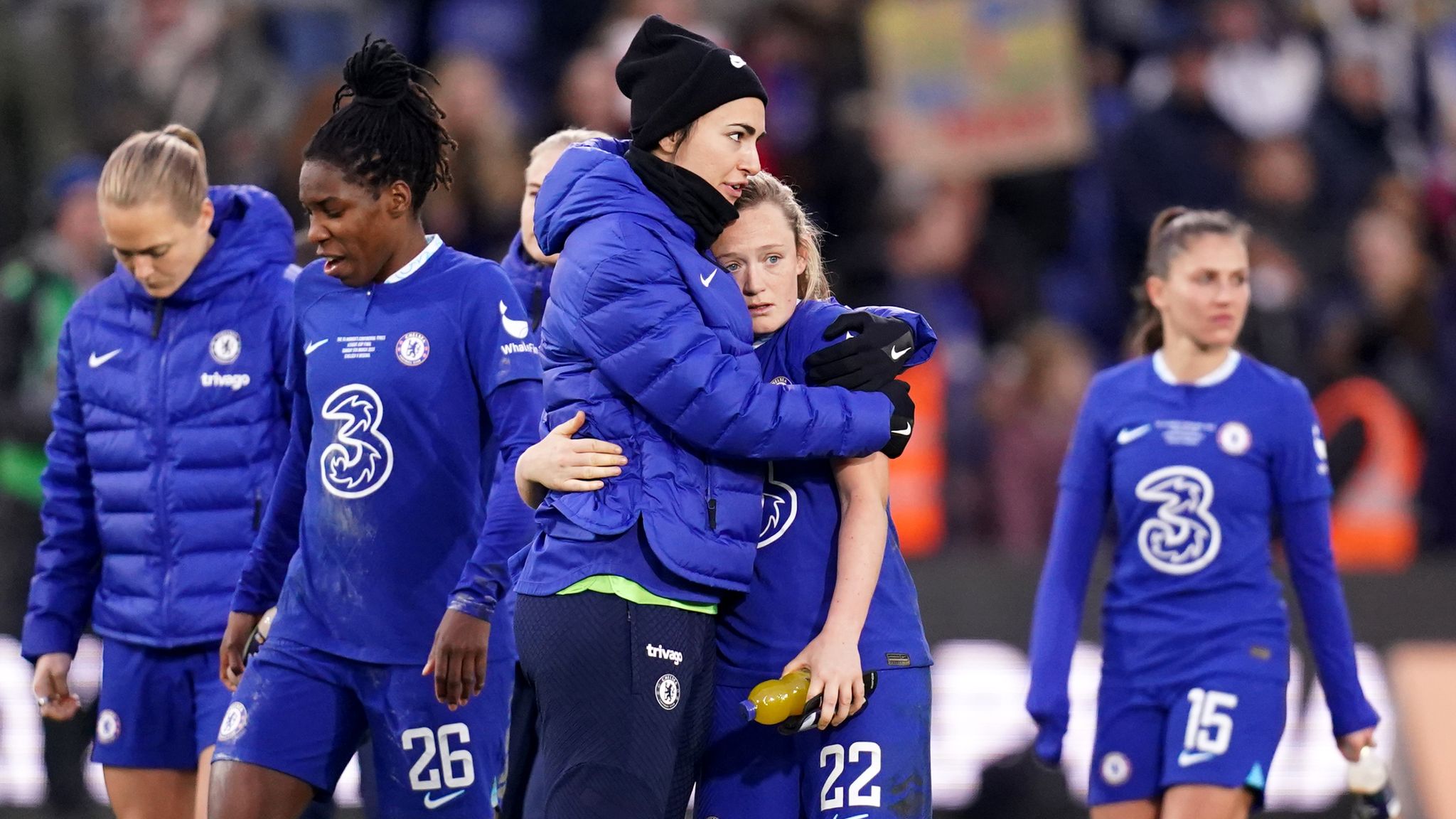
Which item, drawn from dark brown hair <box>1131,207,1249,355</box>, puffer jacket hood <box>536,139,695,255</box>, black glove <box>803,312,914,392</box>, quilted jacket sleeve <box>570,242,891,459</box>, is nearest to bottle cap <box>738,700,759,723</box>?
quilted jacket sleeve <box>570,242,891,459</box>

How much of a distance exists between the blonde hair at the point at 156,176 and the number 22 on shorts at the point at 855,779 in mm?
2430

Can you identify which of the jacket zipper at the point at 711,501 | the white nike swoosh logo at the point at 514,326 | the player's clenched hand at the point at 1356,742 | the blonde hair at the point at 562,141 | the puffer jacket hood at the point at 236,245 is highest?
the blonde hair at the point at 562,141

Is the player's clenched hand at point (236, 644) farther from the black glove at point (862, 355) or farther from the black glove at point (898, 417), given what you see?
the black glove at point (898, 417)

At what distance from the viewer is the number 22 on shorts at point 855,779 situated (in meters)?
4.30

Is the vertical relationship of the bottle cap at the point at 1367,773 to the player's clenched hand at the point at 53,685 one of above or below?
below

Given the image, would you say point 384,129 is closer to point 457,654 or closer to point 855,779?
point 457,654

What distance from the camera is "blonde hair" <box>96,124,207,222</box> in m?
5.30


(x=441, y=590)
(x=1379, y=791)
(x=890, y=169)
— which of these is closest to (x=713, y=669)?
(x=441, y=590)

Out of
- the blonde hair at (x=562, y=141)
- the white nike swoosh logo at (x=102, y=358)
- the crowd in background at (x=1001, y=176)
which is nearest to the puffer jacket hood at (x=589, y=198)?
the blonde hair at (x=562, y=141)

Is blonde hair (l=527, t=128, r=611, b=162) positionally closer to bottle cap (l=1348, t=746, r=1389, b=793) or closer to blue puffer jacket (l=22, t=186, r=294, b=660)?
blue puffer jacket (l=22, t=186, r=294, b=660)

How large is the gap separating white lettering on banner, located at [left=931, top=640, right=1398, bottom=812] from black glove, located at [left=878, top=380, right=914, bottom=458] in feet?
13.6

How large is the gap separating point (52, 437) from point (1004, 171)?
22.8 feet

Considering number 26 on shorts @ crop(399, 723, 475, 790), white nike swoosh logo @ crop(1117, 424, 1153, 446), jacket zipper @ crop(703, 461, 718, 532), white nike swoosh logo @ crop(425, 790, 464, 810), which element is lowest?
white nike swoosh logo @ crop(425, 790, 464, 810)

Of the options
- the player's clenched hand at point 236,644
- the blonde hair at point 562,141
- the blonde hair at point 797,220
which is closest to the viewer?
the blonde hair at point 797,220
